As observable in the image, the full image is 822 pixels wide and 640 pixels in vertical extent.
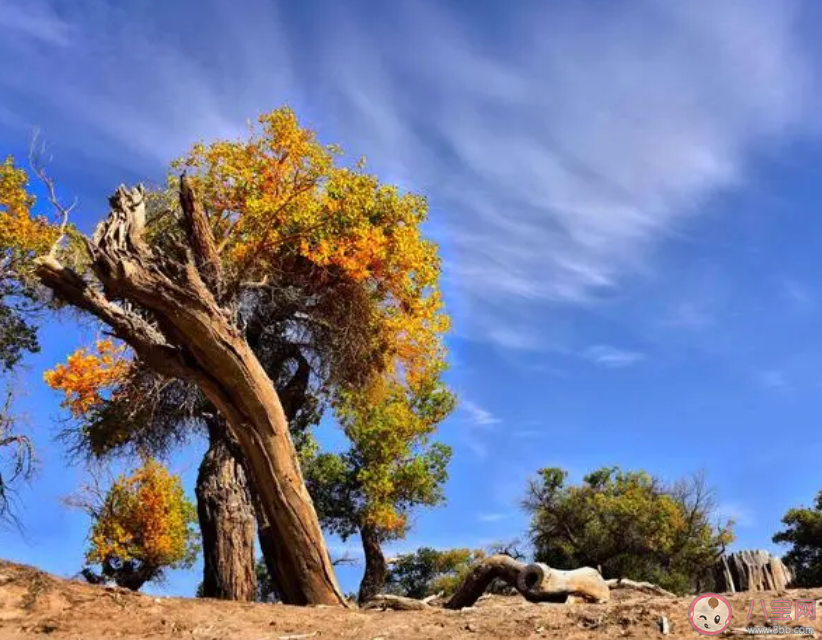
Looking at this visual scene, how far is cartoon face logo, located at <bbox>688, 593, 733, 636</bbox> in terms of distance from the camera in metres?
6.34

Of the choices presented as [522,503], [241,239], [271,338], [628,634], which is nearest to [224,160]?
[241,239]

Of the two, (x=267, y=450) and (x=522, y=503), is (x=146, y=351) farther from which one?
(x=522, y=503)

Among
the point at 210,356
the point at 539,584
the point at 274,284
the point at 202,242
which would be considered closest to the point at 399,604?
the point at 539,584

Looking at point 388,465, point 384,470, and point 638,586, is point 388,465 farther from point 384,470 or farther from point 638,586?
point 638,586

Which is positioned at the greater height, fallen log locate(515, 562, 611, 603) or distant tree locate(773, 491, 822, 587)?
distant tree locate(773, 491, 822, 587)

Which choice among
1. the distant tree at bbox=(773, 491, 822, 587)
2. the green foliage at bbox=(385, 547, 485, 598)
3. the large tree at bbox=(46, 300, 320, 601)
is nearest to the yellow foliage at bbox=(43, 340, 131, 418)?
→ the large tree at bbox=(46, 300, 320, 601)

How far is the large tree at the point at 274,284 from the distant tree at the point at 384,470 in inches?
367

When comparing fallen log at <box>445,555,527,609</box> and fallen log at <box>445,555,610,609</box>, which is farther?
fallen log at <box>445,555,527,609</box>

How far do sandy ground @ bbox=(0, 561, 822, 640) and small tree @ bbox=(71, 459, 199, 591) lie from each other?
20932mm

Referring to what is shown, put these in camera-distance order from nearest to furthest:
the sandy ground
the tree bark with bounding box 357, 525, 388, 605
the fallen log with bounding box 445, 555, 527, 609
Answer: the sandy ground, the fallen log with bounding box 445, 555, 527, 609, the tree bark with bounding box 357, 525, 388, 605

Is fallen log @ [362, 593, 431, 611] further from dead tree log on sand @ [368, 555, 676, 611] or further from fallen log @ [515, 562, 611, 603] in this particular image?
fallen log @ [515, 562, 611, 603]

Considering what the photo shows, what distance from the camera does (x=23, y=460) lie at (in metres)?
16.9

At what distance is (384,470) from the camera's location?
27500 mm

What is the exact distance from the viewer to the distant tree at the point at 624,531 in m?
33.8
